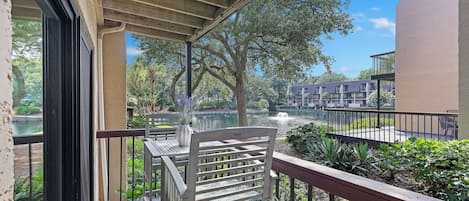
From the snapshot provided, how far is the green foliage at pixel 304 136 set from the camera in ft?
23.4

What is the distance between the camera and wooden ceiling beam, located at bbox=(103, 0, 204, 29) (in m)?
2.94

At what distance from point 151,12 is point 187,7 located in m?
0.48

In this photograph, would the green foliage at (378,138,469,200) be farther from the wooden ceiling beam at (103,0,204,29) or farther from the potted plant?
the wooden ceiling beam at (103,0,204,29)

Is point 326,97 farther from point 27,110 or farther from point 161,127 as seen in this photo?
point 27,110

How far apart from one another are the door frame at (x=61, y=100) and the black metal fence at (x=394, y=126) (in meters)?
6.64

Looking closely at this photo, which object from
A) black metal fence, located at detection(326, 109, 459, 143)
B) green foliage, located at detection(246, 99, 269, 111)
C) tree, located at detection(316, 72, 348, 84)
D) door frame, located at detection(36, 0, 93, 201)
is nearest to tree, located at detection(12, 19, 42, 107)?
door frame, located at detection(36, 0, 93, 201)

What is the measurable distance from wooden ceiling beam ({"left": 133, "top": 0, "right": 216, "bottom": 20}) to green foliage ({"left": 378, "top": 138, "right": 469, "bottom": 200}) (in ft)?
9.49

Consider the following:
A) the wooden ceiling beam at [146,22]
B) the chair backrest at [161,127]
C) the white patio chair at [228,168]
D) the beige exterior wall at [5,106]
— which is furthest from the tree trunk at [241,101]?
the beige exterior wall at [5,106]

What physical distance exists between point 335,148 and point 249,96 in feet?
18.8

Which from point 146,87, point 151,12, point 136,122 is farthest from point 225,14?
point 146,87

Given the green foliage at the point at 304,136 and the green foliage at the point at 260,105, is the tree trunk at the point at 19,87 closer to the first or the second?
the green foliage at the point at 304,136

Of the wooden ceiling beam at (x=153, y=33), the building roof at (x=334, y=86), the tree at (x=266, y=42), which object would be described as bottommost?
the building roof at (x=334, y=86)

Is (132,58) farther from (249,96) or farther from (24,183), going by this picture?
(24,183)

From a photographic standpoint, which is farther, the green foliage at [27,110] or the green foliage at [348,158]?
the green foliage at [348,158]
